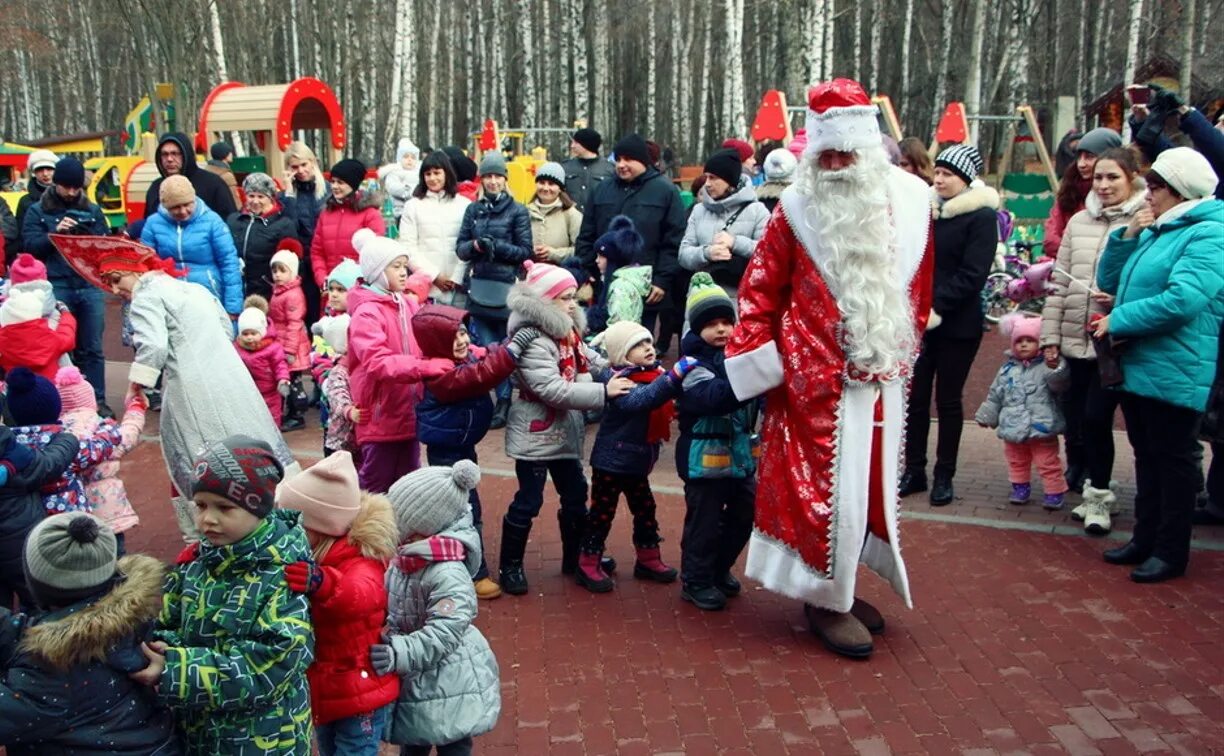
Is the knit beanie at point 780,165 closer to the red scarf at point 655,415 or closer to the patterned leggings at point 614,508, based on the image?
the red scarf at point 655,415

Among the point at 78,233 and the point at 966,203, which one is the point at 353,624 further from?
the point at 78,233

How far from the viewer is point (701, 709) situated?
4.61 metres

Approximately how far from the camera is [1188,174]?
18.1ft

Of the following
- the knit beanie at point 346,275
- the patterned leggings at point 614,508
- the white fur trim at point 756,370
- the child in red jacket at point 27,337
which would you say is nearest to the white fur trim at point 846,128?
the white fur trim at point 756,370

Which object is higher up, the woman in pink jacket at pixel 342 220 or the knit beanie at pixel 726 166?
the knit beanie at pixel 726 166

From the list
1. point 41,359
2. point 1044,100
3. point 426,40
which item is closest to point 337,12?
point 426,40

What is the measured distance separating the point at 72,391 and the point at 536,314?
231 centimetres

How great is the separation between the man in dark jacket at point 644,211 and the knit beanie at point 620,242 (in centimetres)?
28

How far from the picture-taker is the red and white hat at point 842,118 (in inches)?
186

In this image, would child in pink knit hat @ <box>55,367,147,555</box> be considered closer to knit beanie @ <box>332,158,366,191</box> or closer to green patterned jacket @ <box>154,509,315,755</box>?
green patterned jacket @ <box>154,509,315,755</box>

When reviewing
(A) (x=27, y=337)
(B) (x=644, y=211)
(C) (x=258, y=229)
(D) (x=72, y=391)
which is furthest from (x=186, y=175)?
(D) (x=72, y=391)

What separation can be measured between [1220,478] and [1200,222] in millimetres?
1799

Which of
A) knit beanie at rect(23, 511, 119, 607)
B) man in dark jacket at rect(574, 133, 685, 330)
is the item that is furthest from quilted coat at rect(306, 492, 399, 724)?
man in dark jacket at rect(574, 133, 685, 330)

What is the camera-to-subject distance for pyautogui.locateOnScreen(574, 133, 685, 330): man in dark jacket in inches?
349
